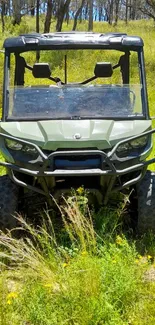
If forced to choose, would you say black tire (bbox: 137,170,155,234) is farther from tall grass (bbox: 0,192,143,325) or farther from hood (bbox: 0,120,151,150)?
tall grass (bbox: 0,192,143,325)

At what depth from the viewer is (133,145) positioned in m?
4.16

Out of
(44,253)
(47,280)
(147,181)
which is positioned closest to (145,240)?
(147,181)

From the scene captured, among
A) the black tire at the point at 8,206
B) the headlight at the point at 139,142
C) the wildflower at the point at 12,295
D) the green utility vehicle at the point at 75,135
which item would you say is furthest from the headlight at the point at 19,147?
the wildflower at the point at 12,295

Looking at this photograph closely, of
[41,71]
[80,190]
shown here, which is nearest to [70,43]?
[41,71]

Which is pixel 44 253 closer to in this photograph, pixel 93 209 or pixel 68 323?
pixel 93 209

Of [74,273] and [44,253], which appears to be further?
[44,253]

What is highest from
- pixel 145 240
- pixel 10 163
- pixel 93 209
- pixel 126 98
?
pixel 126 98

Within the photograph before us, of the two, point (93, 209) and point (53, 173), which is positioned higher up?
point (53, 173)

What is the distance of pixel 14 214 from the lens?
14.1 ft

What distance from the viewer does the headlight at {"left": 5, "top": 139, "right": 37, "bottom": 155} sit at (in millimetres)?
4041

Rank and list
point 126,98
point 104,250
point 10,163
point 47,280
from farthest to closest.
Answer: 1. point 126,98
2. point 10,163
3. point 104,250
4. point 47,280

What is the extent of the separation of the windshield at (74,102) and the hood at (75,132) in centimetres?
19

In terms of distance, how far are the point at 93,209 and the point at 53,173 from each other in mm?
615

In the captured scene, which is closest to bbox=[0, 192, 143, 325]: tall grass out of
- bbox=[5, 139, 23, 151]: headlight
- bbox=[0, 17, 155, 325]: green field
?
bbox=[0, 17, 155, 325]: green field
